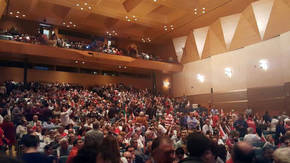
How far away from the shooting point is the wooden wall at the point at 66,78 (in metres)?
16.7

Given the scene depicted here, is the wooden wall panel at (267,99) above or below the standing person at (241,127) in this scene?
above

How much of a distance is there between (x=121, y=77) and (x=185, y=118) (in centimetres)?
1207

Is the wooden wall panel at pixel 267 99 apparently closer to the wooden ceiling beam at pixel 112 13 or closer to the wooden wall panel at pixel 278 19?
the wooden wall panel at pixel 278 19

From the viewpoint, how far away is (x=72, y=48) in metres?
16.0

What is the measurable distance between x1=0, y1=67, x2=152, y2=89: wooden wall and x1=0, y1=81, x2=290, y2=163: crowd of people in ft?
10.9

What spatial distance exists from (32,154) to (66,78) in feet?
57.0

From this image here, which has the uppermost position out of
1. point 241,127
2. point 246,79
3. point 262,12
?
point 262,12

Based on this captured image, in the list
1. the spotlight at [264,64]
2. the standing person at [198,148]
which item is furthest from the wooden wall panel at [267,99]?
the standing person at [198,148]

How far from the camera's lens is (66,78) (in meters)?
18.9

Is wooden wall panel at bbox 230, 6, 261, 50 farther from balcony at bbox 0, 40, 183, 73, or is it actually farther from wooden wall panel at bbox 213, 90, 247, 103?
balcony at bbox 0, 40, 183, 73

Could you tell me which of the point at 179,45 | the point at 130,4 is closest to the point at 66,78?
the point at 130,4

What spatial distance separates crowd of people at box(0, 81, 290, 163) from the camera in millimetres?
2115

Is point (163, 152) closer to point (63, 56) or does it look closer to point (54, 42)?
point (63, 56)

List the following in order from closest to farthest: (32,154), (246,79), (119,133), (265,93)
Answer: (32,154)
(119,133)
(265,93)
(246,79)
